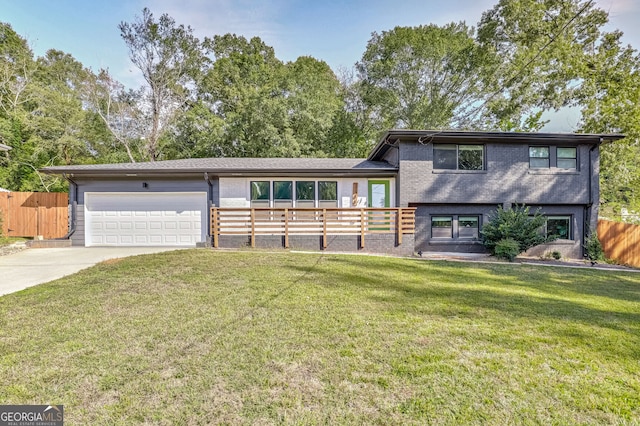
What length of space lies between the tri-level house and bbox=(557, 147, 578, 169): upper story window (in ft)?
0.12

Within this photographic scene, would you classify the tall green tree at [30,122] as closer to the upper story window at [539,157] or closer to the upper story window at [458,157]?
the upper story window at [458,157]

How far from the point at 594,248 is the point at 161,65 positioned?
26.0 m

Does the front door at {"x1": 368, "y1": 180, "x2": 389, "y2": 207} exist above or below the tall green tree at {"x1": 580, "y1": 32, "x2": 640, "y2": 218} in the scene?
below

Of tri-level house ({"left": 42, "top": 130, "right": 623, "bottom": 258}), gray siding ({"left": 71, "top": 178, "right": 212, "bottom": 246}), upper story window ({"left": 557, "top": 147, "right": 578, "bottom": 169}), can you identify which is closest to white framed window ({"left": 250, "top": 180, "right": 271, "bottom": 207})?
tri-level house ({"left": 42, "top": 130, "right": 623, "bottom": 258})

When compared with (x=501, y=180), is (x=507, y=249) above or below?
below

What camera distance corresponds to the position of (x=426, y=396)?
93.2 inches

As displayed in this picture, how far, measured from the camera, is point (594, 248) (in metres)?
11.1

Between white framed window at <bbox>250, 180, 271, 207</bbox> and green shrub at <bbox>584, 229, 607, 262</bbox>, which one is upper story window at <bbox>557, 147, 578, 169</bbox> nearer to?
green shrub at <bbox>584, 229, 607, 262</bbox>

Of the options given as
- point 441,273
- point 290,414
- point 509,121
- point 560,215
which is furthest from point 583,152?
point 290,414

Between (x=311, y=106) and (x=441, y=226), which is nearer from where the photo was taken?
(x=441, y=226)

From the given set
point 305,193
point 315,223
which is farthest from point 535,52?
point 315,223

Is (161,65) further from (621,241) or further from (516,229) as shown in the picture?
(621,241)

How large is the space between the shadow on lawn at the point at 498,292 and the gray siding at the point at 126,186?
6361 mm

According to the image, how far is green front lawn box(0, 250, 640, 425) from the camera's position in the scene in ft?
7.35
